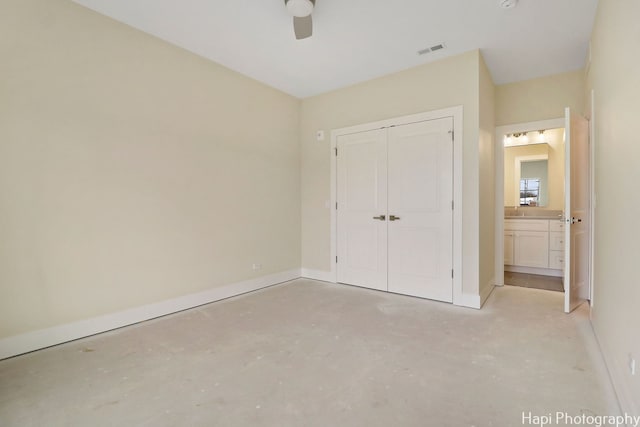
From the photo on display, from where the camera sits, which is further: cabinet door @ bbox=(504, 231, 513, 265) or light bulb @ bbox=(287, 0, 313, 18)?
cabinet door @ bbox=(504, 231, 513, 265)

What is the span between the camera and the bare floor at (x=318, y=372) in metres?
1.61

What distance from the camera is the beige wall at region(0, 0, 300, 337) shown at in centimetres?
226

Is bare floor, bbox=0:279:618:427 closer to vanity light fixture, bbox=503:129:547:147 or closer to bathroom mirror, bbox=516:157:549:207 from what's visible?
bathroom mirror, bbox=516:157:549:207

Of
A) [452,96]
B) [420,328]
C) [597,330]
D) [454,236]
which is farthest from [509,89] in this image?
[420,328]

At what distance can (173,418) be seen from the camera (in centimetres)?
157

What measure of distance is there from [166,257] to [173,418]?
6.08 feet

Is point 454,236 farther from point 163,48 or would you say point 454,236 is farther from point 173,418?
point 163,48

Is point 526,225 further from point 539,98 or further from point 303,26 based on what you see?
point 303,26

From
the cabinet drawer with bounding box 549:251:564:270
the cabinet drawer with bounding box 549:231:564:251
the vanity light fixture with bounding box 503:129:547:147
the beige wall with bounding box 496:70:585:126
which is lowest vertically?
the cabinet drawer with bounding box 549:251:564:270

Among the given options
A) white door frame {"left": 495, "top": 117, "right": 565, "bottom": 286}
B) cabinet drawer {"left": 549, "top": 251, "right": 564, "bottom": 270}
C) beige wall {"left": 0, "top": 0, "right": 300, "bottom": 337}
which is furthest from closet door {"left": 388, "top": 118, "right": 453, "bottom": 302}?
cabinet drawer {"left": 549, "top": 251, "right": 564, "bottom": 270}

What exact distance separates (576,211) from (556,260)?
1.88 m

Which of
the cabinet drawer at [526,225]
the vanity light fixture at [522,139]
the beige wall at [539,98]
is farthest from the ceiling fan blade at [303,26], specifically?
the cabinet drawer at [526,225]

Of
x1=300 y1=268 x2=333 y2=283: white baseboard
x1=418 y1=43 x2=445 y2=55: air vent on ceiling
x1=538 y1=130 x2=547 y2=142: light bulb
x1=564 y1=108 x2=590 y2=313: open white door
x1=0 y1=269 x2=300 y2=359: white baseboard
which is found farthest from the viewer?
x1=538 y1=130 x2=547 y2=142: light bulb

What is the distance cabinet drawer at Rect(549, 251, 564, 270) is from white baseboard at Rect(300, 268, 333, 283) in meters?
3.49
